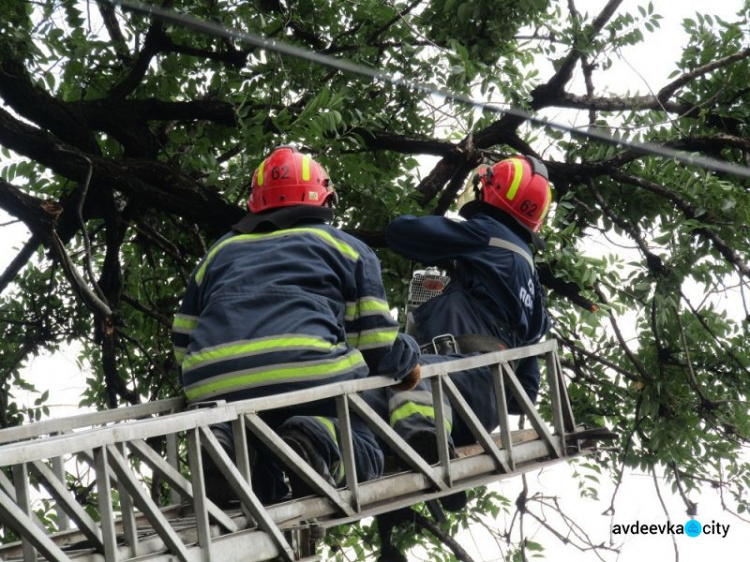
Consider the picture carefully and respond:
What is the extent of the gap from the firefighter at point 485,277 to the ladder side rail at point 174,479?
175cm

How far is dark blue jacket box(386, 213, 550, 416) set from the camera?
20.5ft

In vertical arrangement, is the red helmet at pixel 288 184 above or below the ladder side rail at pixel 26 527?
above

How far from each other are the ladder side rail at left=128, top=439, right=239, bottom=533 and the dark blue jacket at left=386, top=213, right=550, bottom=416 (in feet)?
7.03

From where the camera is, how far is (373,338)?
515 cm

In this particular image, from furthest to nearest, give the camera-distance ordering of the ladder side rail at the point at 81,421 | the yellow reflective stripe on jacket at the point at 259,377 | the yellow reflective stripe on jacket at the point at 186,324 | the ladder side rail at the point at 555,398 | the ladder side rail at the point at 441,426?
the ladder side rail at the point at 555,398 < the yellow reflective stripe on jacket at the point at 186,324 < the ladder side rail at the point at 441,426 < the yellow reflective stripe on jacket at the point at 259,377 < the ladder side rail at the point at 81,421

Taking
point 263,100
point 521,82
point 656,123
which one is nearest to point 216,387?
point 263,100

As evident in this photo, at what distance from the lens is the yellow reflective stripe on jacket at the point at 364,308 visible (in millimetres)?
5203

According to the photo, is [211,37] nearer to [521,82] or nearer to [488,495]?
[521,82]

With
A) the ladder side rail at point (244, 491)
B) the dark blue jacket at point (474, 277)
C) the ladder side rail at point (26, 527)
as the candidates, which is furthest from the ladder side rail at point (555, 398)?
the ladder side rail at point (26, 527)

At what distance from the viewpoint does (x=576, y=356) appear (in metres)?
9.03

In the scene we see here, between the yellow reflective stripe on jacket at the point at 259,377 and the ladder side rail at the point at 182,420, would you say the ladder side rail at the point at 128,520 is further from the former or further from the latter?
the yellow reflective stripe on jacket at the point at 259,377

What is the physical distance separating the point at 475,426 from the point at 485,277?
39.7 inches

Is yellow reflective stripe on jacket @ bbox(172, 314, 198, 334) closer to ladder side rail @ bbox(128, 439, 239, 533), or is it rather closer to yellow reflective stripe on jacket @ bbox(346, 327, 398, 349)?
yellow reflective stripe on jacket @ bbox(346, 327, 398, 349)

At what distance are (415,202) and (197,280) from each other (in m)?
2.74
